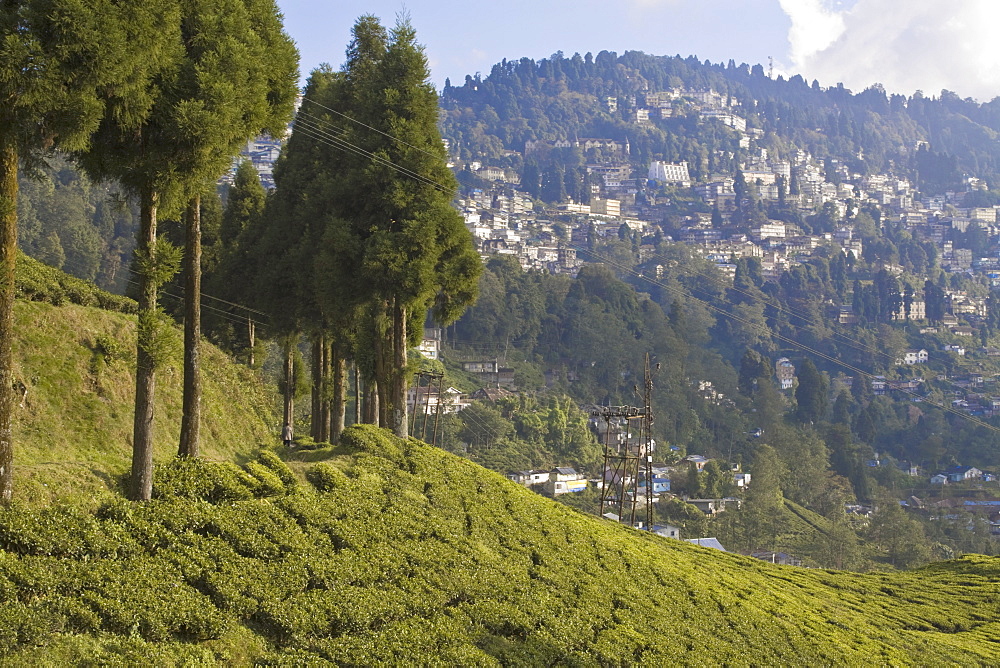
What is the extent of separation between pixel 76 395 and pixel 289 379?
33.9 ft

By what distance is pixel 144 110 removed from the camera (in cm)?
952

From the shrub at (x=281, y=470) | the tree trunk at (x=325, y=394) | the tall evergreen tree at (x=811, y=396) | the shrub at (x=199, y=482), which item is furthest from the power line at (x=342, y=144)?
the tall evergreen tree at (x=811, y=396)

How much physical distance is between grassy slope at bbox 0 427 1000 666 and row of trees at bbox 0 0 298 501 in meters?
1.01

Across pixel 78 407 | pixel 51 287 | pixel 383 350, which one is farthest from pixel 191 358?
pixel 383 350

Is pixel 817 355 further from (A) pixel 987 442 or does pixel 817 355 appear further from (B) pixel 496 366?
(B) pixel 496 366

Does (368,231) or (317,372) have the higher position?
(368,231)

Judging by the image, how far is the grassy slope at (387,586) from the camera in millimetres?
7676

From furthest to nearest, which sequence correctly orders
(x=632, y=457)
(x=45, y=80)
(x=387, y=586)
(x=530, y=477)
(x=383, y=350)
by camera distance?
(x=530, y=477) < (x=632, y=457) < (x=383, y=350) < (x=387, y=586) < (x=45, y=80)

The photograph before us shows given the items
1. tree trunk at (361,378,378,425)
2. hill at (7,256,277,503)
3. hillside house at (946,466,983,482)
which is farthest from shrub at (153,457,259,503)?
hillside house at (946,466,983,482)

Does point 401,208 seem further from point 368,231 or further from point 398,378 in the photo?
point 398,378

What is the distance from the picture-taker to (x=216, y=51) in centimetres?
1023

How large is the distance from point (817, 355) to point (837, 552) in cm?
7639

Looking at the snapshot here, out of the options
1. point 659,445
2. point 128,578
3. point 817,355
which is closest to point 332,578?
point 128,578

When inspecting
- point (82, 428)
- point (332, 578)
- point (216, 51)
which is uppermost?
point (216, 51)
